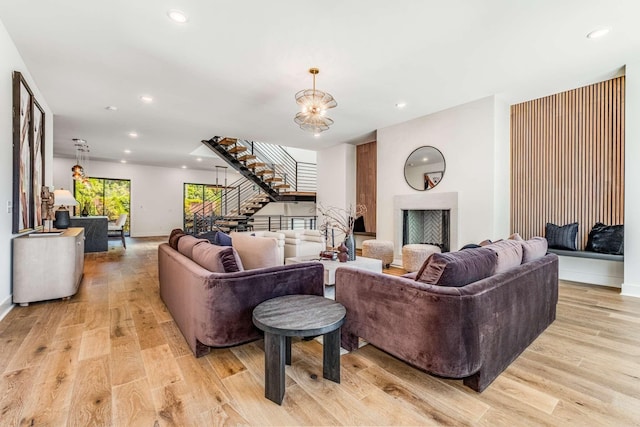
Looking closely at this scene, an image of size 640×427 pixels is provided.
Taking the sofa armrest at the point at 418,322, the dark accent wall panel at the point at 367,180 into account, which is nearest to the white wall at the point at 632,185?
the sofa armrest at the point at 418,322

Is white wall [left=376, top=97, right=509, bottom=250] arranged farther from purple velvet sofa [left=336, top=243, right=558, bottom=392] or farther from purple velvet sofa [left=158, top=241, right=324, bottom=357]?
purple velvet sofa [left=158, top=241, right=324, bottom=357]

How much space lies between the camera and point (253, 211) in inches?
371

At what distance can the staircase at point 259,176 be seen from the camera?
7.92 meters

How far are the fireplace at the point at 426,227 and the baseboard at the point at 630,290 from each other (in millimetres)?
2175

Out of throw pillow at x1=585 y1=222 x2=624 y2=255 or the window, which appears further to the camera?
the window

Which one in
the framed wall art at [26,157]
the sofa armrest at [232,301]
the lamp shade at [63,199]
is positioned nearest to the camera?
the sofa armrest at [232,301]

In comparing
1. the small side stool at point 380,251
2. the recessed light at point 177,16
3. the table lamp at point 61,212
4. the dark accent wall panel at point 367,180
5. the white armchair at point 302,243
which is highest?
the recessed light at point 177,16

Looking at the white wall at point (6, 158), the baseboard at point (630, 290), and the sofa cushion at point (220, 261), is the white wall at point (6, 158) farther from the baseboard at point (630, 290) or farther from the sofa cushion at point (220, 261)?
the baseboard at point (630, 290)

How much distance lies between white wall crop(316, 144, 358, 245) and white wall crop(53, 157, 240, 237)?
6.68 metres

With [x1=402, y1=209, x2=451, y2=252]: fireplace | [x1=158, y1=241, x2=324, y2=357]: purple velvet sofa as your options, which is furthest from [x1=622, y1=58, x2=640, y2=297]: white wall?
[x1=158, y1=241, x2=324, y2=357]: purple velvet sofa

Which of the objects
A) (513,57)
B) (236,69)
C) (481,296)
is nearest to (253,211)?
(236,69)

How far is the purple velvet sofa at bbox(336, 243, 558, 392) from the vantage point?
1.66 metres

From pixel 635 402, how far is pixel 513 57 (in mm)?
3297

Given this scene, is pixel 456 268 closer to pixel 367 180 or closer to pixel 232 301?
pixel 232 301
